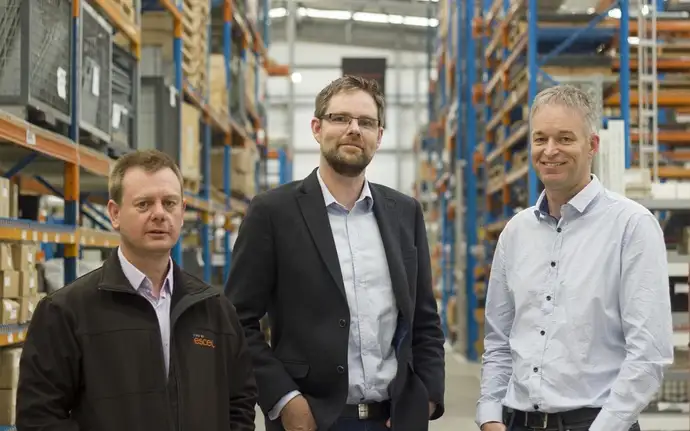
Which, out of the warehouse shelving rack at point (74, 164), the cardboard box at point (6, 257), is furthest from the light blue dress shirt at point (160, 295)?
the cardboard box at point (6, 257)

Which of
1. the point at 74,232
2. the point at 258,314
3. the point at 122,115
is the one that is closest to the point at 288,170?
the point at 122,115

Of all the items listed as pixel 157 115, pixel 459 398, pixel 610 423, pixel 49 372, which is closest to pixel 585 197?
pixel 610 423

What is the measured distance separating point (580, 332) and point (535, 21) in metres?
6.42

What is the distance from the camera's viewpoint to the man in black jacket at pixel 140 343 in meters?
2.29

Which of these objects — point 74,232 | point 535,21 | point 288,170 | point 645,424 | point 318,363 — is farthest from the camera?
point 288,170

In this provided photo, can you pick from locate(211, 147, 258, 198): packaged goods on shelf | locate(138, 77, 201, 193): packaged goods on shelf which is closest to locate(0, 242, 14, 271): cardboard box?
locate(138, 77, 201, 193): packaged goods on shelf

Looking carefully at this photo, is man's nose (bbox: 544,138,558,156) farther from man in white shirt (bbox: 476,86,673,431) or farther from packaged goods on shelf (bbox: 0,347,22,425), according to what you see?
packaged goods on shelf (bbox: 0,347,22,425)

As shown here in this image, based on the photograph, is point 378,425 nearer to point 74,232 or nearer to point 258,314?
point 258,314

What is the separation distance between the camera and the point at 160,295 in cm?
249

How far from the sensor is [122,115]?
6465 mm

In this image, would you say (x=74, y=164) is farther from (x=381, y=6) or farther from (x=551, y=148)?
(x=381, y=6)

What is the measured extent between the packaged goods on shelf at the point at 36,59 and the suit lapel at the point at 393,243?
7.12 ft

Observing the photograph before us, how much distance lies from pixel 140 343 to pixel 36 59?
2.75 metres

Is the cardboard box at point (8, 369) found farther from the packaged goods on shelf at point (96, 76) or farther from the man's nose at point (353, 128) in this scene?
the man's nose at point (353, 128)
